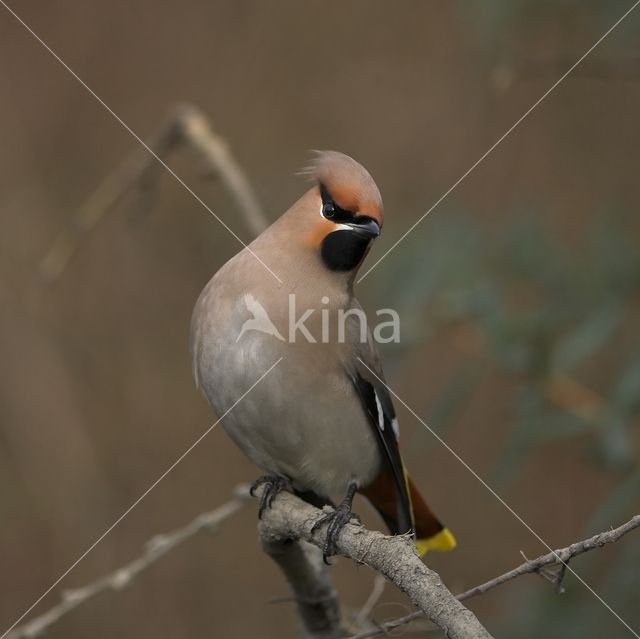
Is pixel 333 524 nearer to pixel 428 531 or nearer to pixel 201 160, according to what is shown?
pixel 428 531

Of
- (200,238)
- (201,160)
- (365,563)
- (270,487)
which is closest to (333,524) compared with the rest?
(365,563)

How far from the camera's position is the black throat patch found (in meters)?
3.04

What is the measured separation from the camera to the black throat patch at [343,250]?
3.04 meters

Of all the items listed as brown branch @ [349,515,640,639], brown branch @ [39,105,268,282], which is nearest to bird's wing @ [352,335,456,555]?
brown branch @ [39,105,268,282]

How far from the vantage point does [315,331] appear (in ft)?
10.4

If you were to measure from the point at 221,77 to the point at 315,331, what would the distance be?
381 cm

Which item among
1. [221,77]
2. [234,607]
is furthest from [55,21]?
[234,607]

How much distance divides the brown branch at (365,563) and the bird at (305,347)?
135 mm

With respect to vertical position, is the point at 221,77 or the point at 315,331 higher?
the point at 221,77

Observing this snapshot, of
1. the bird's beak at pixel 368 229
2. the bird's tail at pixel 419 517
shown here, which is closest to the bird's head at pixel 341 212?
the bird's beak at pixel 368 229

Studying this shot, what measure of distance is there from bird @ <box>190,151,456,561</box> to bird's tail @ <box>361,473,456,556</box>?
0.16 m

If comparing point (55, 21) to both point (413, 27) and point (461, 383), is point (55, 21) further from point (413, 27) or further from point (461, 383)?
point (461, 383)

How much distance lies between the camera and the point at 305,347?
10.3 feet

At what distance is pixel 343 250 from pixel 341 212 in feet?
0.35
